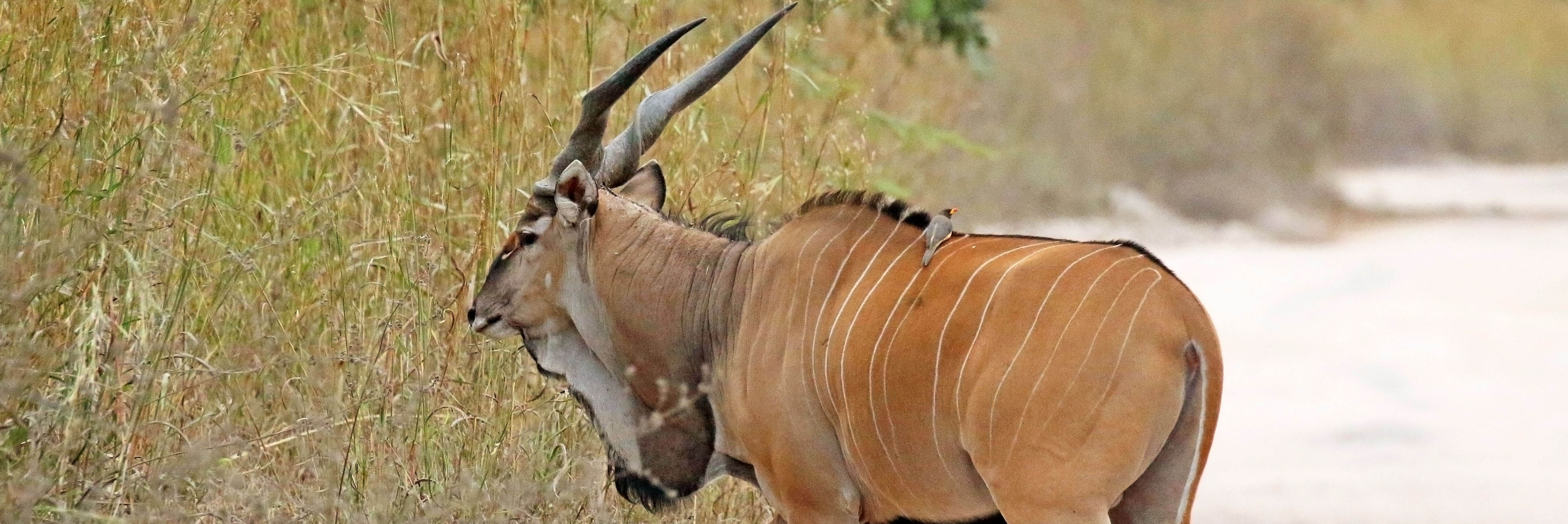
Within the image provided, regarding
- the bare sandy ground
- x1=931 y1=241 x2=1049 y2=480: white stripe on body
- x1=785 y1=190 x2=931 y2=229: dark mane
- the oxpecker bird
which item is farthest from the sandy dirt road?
x1=931 y1=241 x2=1049 y2=480: white stripe on body

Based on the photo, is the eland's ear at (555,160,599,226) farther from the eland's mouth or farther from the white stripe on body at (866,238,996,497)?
the white stripe on body at (866,238,996,497)

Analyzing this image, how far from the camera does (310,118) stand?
4.54 meters

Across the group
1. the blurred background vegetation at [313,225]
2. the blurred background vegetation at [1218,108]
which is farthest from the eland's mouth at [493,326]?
the blurred background vegetation at [1218,108]

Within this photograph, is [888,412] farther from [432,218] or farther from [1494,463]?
[1494,463]

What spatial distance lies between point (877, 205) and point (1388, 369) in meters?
4.92

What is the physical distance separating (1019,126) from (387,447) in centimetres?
1022

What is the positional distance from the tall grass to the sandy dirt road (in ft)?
6.24

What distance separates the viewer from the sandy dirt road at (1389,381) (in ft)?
19.2

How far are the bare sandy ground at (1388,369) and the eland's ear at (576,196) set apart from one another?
2453 mm

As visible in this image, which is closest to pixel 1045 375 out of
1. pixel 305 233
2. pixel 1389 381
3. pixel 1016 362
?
pixel 1016 362

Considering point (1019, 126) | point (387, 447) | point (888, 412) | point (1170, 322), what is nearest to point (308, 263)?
point (387, 447)

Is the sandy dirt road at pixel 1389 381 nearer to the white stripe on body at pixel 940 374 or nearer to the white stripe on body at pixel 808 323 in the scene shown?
the white stripe on body at pixel 808 323

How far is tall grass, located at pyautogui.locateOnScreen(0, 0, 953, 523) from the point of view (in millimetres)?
3543

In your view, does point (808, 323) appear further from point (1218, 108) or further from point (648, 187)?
point (1218, 108)
